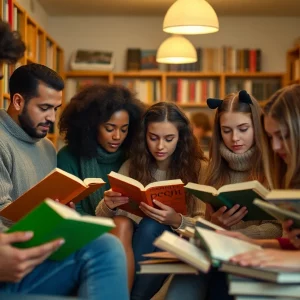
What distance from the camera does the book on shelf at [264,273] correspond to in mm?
1480

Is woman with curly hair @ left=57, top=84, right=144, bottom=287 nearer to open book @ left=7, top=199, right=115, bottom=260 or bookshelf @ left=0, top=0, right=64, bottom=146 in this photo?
bookshelf @ left=0, top=0, right=64, bottom=146

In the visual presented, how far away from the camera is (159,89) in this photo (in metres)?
6.72

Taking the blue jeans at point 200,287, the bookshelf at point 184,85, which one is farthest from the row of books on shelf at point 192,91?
the blue jeans at point 200,287

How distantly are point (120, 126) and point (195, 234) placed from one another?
52.0 inches

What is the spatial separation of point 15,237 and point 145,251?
1.00m

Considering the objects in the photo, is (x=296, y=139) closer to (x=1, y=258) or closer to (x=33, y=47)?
(x=1, y=258)

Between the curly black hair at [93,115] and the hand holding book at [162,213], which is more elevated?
the curly black hair at [93,115]

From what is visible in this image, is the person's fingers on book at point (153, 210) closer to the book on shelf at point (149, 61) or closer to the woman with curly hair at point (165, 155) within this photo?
the woman with curly hair at point (165, 155)

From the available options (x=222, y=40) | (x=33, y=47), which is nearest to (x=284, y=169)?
(x=33, y=47)

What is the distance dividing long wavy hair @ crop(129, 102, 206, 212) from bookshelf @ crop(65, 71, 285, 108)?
3.76 m

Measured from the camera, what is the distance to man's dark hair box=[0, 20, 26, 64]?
2.54 m

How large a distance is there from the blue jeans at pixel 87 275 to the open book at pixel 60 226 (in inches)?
2.5

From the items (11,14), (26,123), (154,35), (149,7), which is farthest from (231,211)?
(154,35)

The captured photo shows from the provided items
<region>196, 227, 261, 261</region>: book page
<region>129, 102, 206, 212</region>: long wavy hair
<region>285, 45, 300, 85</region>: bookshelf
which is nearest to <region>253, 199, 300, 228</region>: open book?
<region>196, 227, 261, 261</region>: book page
